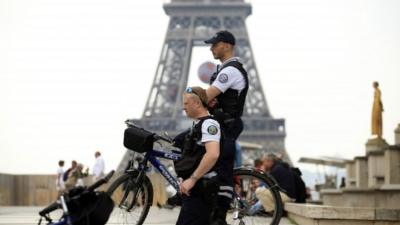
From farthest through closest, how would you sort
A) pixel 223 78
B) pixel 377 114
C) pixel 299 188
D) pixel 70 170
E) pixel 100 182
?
pixel 377 114, pixel 70 170, pixel 299 188, pixel 223 78, pixel 100 182

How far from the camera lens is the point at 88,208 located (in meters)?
5.00

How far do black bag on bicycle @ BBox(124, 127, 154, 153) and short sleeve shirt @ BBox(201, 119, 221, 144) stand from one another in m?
1.23

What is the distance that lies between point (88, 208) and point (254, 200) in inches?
144

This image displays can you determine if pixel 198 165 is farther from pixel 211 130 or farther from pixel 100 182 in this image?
pixel 100 182

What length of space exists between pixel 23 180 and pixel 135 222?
20.1 m

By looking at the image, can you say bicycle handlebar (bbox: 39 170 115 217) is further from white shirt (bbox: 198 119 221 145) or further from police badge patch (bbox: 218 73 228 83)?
police badge patch (bbox: 218 73 228 83)

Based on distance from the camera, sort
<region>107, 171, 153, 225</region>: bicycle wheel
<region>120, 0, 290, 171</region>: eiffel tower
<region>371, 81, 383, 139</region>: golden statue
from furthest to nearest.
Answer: <region>120, 0, 290, 171</region>: eiffel tower < <region>371, 81, 383, 139</region>: golden statue < <region>107, 171, 153, 225</region>: bicycle wheel

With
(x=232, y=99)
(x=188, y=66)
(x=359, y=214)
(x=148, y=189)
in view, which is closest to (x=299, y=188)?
(x=359, y=214)

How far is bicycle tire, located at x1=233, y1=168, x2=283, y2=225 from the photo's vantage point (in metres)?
8.00

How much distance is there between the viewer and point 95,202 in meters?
5.01

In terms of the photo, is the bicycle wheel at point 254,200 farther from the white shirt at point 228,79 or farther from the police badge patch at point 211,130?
the police badge patch at point 211,130

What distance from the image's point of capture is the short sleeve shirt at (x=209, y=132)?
233 inches

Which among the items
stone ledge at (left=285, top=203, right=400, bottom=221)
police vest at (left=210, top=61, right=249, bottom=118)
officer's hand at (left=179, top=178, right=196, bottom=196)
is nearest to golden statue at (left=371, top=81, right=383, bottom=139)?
stone ledge at (left=285, top=203, right=400, bottom=221)

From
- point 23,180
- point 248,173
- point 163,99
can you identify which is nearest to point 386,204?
point 248,173
